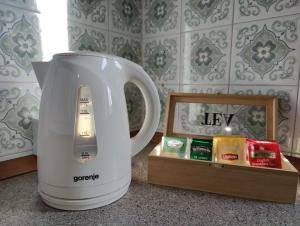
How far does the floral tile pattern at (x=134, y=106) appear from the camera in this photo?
799 mm

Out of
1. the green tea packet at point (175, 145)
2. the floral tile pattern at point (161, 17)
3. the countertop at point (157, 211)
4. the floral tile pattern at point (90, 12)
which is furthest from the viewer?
the floral tile pattern at point (161, 17)

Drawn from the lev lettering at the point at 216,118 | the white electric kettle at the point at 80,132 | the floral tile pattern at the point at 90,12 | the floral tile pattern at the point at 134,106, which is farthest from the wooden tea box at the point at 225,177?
the floral tile pattern at the point at 90,12

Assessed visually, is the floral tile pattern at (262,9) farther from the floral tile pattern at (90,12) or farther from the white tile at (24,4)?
the white tile at (24,4)

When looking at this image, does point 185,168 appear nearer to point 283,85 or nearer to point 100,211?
point 100,211

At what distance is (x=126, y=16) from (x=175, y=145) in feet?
1.71

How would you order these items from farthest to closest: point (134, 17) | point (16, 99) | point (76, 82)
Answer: point (134, 17)
point (16, 99)
point (76, 82)

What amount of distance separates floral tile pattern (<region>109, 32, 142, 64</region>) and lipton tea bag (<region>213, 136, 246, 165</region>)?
0.47 metres

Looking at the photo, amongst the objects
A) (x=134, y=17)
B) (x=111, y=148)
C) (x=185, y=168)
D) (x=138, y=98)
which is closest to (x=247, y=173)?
(x=185, y=168)

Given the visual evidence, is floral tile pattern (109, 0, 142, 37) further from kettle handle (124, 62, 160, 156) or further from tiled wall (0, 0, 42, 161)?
kettle handle (124, 62, 160, 156)

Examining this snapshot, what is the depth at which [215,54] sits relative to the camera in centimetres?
67

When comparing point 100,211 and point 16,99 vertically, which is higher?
point 16,99

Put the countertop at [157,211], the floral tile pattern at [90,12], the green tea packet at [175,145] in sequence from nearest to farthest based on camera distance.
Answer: the countertop at [157,211] → the green tea packet at [175,145] → the floral tile pattern at [90,12]

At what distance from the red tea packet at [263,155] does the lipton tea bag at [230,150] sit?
1cm

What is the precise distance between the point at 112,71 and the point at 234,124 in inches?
16.9
